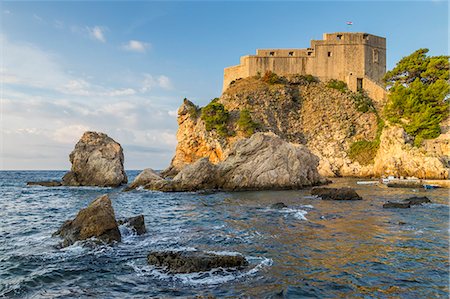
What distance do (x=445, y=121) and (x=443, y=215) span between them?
32672 millimetres

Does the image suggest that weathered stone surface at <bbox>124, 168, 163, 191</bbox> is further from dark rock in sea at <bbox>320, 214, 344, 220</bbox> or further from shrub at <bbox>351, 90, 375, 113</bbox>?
shrub at <bbox>351, 90, 375, 113</bbox>

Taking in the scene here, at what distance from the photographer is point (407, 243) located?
10.8 meters

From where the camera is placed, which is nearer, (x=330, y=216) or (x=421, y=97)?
(x=330, y=216)

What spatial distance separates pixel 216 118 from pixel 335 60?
1064 inches

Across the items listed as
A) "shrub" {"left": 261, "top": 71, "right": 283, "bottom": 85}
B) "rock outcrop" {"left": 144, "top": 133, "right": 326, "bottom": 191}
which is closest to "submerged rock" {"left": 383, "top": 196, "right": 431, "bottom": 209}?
"rock outcrop" {"left": 144, "top": 133, "right": 326, "bottom": 191}

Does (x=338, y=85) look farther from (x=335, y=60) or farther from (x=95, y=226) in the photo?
(x=95, y=226)

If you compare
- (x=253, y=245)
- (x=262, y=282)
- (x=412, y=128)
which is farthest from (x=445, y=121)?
(x=262, y=282)

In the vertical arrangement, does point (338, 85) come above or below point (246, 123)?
above

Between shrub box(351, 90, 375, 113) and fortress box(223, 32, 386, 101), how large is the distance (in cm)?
245

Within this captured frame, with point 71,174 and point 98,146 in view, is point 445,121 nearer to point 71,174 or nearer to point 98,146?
point 98,146

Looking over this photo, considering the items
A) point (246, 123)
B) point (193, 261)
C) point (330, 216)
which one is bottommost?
point (193, 261)

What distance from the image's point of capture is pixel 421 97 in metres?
42.6

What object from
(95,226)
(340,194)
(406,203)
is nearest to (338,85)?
(340,194)

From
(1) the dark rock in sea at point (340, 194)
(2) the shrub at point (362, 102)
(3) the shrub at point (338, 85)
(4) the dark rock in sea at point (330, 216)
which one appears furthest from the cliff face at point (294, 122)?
(4) the dark rock in sea at point (330, 216)
